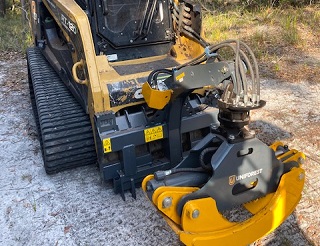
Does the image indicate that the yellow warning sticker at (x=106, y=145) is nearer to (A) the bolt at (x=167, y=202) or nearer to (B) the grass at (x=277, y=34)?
(A) the bolt at (x=167, y=202)

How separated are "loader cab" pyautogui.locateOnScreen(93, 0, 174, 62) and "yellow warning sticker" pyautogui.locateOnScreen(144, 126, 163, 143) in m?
0.96

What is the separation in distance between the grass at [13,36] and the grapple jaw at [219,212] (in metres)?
6.53

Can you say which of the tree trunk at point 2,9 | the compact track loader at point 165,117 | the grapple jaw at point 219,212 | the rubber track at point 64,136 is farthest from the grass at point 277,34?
the tree trunk at point 2,9

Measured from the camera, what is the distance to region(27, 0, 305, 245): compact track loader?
8.06 ft

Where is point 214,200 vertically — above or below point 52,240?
above

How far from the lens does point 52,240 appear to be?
9.68 ft

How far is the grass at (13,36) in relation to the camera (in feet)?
27.1

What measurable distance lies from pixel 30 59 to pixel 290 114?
3.22 meters

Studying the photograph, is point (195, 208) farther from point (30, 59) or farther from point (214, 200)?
point (30, 59)

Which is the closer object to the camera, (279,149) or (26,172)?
(279,149)

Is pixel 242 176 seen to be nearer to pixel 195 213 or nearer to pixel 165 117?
pixel 195 213

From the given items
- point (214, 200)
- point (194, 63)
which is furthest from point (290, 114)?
point (214, 200)

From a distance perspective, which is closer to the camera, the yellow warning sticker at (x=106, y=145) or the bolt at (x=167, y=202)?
the bolt at (x=167, y=202)

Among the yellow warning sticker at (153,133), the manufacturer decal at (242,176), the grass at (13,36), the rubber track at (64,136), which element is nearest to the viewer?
the manufacturer decal at (242,176)
